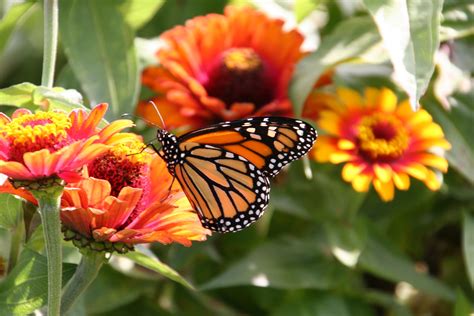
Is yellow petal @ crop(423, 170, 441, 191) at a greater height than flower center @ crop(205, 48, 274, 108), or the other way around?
flower center @ crop(205, 48, 274, 108)

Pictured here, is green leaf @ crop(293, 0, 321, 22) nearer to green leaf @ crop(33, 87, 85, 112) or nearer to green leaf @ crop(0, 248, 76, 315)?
green leaf @ crop(33, 87, 85, 112)

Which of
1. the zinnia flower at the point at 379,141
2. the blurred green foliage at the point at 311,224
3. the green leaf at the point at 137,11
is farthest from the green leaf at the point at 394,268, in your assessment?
the green leaf at the point at 137,11

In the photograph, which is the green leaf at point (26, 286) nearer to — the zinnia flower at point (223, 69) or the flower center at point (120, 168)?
the flower center at point (120, 168)

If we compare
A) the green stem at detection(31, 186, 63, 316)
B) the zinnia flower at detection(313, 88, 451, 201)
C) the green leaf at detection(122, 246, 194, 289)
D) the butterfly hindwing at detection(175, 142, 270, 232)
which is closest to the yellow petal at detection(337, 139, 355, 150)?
the zinnia flower at detection(313, 88, 451, 201)

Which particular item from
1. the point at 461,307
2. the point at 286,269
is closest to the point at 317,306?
the point at 286,269

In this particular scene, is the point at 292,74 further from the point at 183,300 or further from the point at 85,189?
the point at 85,189

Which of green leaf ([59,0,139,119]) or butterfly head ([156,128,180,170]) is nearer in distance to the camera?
butterfly head ([156,128,180,170])
